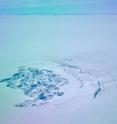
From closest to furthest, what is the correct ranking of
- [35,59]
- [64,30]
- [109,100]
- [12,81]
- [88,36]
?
[109,100], [12,81], [35,59], [88,36], [64,30]

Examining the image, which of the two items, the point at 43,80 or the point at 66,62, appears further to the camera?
the point at 66,62

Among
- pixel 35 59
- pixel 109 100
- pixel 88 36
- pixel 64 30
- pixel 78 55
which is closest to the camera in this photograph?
pixel 109 100

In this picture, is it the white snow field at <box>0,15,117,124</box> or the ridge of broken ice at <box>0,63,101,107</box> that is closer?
the white snow field at <box>0,15,117,124</box>

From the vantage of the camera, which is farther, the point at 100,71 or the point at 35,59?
the point at 35,59

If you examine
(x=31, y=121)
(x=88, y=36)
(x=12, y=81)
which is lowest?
(x=31, y=121)

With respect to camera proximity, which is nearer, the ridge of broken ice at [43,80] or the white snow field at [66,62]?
the white snow field at [66,62]

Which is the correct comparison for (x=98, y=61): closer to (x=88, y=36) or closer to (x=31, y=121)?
(x=88, y=36)

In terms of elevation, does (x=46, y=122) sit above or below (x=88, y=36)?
below

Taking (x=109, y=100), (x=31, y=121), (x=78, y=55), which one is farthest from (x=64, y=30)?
(x=31, y=121)
